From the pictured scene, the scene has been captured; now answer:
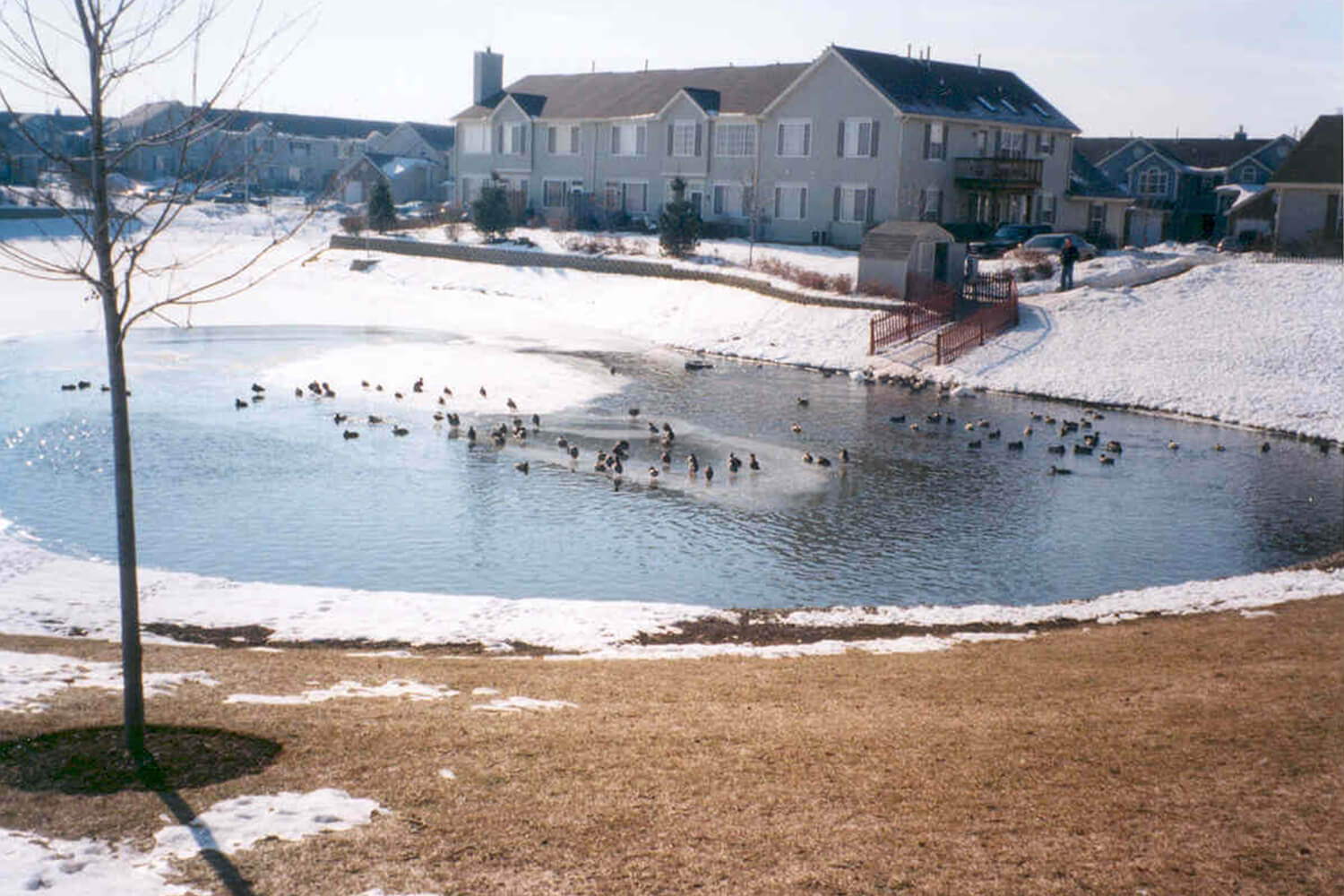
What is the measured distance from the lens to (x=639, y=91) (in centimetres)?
7212

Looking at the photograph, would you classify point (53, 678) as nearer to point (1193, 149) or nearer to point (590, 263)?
point (590, 263)

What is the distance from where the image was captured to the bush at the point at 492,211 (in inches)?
2608

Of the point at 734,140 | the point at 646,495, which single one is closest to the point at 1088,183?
the point at 734,140

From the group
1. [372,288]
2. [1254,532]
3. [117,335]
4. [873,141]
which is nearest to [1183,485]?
[1254,532]

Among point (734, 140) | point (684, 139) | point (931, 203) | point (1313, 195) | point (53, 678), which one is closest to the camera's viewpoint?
point (53, 678)

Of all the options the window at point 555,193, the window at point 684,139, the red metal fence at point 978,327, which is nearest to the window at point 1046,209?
the window at point 684,139

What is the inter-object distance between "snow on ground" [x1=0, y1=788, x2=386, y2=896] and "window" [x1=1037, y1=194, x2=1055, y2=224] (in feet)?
211

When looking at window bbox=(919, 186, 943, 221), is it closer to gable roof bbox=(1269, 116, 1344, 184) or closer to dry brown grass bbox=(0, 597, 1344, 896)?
gable roof bbox=(1269, 116, 1344, 184)

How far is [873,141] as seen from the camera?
5909 centimetres

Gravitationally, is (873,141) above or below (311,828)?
above

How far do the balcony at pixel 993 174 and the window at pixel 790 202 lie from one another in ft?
25.3

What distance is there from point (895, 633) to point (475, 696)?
6566 mm

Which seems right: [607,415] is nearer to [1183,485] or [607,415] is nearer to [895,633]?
[1183,485]

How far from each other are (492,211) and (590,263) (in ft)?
37.4
